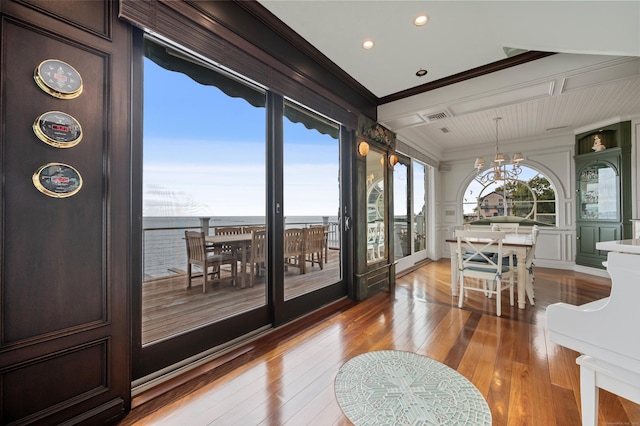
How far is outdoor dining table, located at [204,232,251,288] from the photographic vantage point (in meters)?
2.24

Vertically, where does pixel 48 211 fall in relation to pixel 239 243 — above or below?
above

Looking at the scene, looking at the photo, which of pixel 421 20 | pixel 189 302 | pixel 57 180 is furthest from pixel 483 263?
pixel 57 180

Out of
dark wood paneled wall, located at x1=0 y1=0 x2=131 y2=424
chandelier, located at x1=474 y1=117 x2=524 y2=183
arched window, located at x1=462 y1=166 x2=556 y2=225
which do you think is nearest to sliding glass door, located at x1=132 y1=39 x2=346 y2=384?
dark wood paneled wall, located at x1=0 y1=0 x2=131 y2=424

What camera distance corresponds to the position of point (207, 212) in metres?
2.14

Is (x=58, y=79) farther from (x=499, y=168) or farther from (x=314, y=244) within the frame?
(x=499, y=168)

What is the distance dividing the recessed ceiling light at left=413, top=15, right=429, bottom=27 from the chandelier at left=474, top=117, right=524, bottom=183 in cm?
310

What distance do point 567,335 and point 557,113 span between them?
4.81 metres

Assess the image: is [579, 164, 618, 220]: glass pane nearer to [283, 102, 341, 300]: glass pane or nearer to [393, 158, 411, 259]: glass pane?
[393, 158, 411, 259]: glass pane

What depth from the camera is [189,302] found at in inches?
81.5

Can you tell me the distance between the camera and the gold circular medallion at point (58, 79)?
1.23 meters

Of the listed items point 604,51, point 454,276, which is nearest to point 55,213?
point 604,51

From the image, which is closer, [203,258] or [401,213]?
[203,258]

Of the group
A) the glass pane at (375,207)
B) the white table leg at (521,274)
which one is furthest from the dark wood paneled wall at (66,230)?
the white table leg at (521,274)

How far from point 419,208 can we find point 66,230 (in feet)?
19.6
